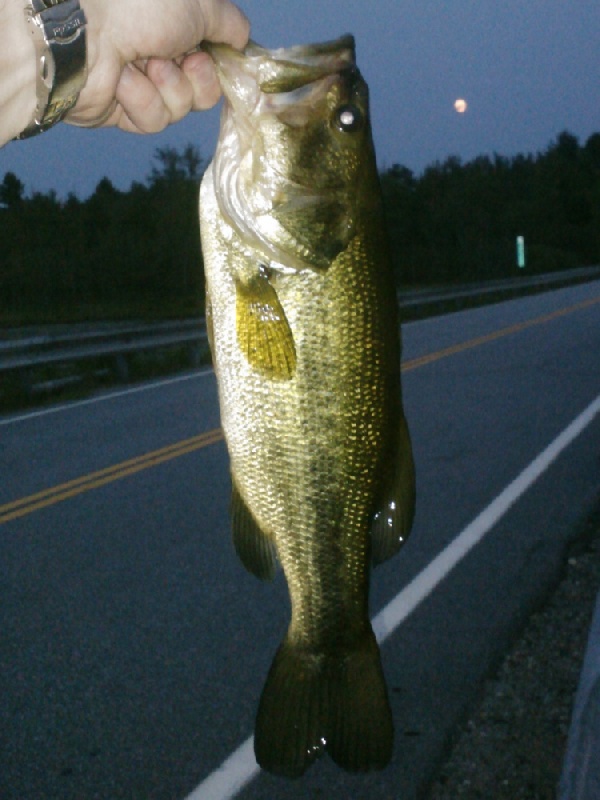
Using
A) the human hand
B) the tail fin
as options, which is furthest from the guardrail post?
the tail fin

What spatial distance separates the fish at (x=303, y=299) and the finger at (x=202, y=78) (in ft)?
1.27

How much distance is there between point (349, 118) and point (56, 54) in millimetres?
556

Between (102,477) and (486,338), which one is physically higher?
(102,477)

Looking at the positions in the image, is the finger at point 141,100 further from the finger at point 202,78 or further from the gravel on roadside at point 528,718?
the gravel on roadside at point 528,718

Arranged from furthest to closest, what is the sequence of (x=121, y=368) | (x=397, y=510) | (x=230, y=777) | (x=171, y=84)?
(x=121, y=368)
(x=230, y=777)
(x=171, y=84)
(x=397, y=510)

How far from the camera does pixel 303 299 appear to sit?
1807 millimetres

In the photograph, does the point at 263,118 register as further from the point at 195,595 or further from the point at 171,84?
the point at 195,595

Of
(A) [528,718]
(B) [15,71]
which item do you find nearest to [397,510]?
(B) [15,71]

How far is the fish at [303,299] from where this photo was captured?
180 cm

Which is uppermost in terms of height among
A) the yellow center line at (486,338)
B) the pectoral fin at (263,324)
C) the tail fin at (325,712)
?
the pectoral fin at (263,324)

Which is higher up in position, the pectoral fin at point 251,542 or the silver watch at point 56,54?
the silver watch at point 56,54

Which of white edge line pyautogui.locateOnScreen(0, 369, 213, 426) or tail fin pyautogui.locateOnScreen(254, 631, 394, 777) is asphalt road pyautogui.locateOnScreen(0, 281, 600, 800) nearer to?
white edge line pyautogui.locateOnScreen(0, 369, 213, 426)

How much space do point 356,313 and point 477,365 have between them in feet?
42.4

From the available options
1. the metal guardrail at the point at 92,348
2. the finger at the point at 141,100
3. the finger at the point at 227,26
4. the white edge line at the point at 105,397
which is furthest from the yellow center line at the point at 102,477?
the finger at the point at 227,26
